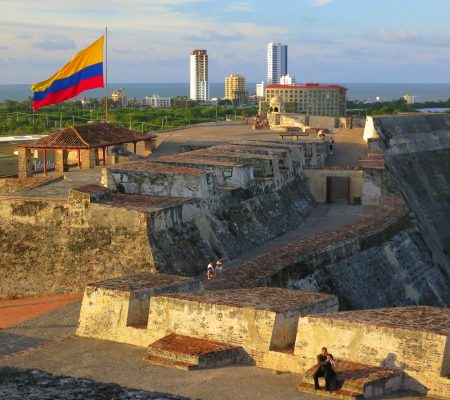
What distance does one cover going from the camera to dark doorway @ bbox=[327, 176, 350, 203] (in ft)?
92.9

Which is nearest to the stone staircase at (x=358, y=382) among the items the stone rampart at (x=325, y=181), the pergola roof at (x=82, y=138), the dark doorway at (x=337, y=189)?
the pergola roof at (x=82, y=138)

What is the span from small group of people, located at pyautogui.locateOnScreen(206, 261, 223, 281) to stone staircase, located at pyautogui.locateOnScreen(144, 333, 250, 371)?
4.99 m

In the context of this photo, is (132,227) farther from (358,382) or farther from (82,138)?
(82,138)

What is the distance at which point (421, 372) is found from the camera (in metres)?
9.72

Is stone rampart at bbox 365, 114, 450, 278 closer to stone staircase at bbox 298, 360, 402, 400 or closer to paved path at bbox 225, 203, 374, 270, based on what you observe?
paved path at bbox 225, 203, 374, 270

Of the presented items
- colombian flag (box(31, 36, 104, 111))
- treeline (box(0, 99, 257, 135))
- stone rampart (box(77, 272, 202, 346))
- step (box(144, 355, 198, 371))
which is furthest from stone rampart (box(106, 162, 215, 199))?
treeline (box(0, 99, 257, 135))

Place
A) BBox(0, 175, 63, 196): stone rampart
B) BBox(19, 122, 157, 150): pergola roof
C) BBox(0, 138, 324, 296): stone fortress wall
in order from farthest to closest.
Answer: BBox(19, 122, 157, 150): pergola roof, BBox(0, 175, 63, 196): stone rampart, BBox(0, 138, 324, 296): stone fortress wall

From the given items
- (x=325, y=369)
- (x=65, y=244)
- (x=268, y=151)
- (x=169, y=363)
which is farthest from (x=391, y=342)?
(x=268, y=151)

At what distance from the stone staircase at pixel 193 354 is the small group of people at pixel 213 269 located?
4.99 m

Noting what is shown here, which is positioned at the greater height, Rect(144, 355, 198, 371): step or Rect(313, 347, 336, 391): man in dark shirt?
Rect(313, 347, 336, 391): man in dark shirt

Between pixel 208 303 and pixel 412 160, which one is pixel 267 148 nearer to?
pixel 412 160

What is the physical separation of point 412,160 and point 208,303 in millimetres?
30335

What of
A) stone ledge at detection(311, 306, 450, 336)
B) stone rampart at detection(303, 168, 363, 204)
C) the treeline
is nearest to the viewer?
stone ledge at detection(311, 306, 450, 336)

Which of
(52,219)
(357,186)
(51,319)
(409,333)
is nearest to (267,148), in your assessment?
(357,186)
